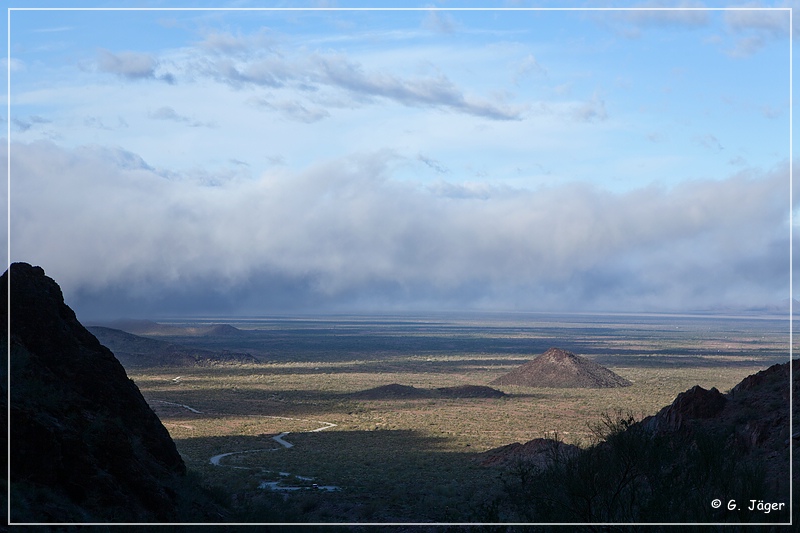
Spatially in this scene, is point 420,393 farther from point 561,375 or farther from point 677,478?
point 677,478

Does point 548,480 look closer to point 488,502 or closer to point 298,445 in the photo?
point 488,502

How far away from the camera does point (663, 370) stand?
10812cm

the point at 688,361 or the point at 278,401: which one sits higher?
the point at 278,401

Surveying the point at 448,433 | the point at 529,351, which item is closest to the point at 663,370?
the point at 529,351

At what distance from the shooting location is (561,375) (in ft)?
283

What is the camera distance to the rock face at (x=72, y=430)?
46.9 ft

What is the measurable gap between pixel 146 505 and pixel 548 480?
878cm

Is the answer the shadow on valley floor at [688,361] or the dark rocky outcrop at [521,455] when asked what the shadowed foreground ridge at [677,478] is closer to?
the dark rocky outcrop at [521,455]

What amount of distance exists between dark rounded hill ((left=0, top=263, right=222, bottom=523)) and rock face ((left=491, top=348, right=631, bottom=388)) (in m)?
68.8

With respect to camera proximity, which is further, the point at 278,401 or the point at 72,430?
the point at 278,401

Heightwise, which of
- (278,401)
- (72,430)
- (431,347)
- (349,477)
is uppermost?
(72,430)

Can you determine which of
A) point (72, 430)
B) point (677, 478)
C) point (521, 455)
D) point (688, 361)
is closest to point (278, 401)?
point (521, 455)

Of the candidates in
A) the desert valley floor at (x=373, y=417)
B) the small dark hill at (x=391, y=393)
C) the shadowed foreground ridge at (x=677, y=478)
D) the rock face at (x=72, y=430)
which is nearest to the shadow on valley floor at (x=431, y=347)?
the desert valley floor at (x=373, y=417)

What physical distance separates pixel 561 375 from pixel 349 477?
58.5 m
